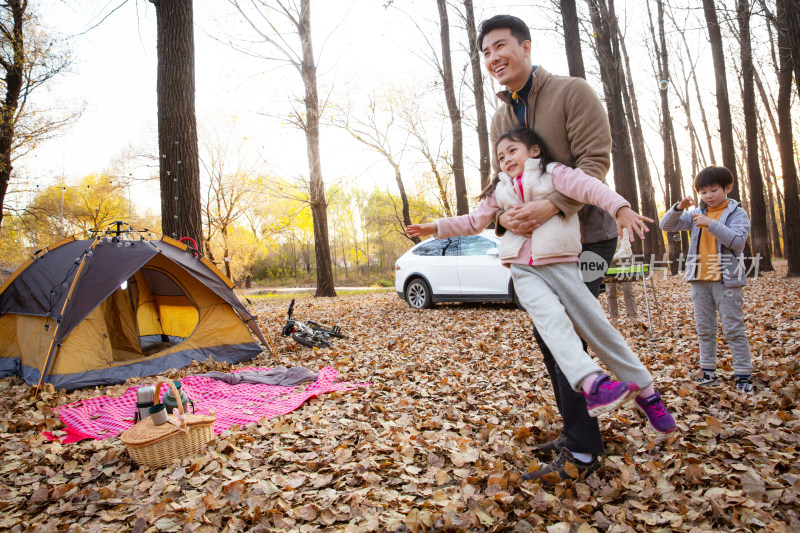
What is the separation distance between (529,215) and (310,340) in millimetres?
5138

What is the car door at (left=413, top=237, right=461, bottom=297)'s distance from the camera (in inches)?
366

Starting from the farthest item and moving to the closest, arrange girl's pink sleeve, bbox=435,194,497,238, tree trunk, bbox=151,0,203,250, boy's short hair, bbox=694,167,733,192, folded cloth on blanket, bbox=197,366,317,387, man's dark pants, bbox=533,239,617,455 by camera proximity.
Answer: tree trunk, bbox=151,0,203,250 < folded cloth on blanket, bbox=197,366,317,387 < boy's short hair, bbox=694,167,733,192 < girl's pink sleeve, bbox=435,194,497,238 < man's dark pants, bbox=533,239,617,455

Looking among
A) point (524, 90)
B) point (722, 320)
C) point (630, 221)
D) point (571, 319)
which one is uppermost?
point (524, 90)

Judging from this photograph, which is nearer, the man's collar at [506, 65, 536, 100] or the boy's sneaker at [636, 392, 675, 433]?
the boy's sneaker at [636, 392, 675, 433]

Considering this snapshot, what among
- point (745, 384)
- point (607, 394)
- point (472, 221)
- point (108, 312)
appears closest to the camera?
point (607, 394)

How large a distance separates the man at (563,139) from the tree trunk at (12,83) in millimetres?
13450

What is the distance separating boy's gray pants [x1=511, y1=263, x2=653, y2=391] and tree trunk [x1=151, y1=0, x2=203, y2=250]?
20.5 feet

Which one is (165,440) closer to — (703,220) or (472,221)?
(472,221)

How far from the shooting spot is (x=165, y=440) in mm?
2930

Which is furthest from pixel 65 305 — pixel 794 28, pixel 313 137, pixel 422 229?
pixel 794 28

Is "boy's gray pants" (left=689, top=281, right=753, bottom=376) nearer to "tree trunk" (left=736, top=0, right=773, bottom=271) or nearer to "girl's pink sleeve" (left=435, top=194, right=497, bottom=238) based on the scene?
"girl's pink sleeve" (left=435, top=194, right=497, bottom=238)

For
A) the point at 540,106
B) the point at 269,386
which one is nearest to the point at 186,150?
the point at 269,386

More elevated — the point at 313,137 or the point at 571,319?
the point at 313,137

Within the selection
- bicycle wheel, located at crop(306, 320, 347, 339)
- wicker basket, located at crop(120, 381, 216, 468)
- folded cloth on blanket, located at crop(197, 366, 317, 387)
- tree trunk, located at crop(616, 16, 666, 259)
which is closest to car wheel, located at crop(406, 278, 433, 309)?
bicycle wheel, located at crop(306, 320, 347, 339)
